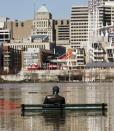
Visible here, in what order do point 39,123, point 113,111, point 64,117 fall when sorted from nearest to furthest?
point 39,123
point 64,117
point 113,111

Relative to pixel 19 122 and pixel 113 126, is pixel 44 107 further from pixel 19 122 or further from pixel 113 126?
pixel 113 126

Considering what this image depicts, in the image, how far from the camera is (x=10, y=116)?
4047 cm

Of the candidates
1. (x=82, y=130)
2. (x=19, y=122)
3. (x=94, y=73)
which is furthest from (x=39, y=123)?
(x=94, y=73)

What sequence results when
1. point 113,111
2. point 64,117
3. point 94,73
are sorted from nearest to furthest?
1. point 64,117
2. point 113,111
3. point 94,73

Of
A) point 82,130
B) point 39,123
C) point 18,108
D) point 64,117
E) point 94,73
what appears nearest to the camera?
point 82,130

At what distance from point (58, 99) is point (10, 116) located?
3.29 m

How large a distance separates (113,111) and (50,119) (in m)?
5.75

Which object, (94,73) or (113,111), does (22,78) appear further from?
(113,111)

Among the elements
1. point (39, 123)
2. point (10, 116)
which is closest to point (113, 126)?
point (39, 123)

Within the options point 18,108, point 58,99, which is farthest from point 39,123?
point 18,108

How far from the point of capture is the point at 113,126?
33.8 m

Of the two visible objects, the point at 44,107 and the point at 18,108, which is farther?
the point at 18,108

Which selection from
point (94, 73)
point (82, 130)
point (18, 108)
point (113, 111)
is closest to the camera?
→ point (82, 130)

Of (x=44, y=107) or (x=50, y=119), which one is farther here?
(x=44, y=107)
